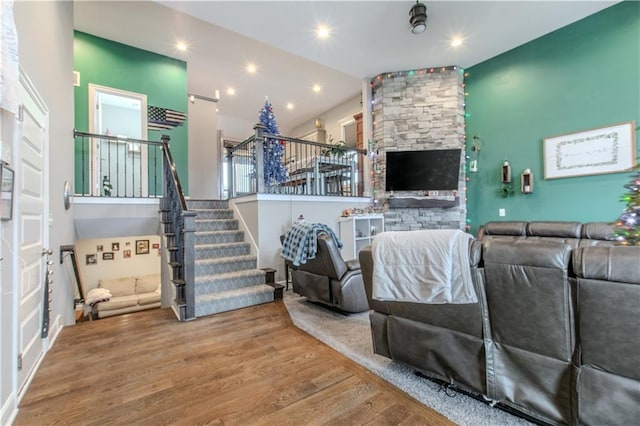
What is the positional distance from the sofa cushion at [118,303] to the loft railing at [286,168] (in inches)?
156

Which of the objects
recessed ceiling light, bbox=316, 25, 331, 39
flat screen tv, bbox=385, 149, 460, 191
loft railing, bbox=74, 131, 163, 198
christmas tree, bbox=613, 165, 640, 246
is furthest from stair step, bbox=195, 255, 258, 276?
christmas tree, bbox=613, 165, 640, 246

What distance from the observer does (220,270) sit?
13.7ft

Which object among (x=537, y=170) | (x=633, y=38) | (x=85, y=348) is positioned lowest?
(x=85, y=348)

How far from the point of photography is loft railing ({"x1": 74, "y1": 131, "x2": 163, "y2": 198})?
17.0 ft

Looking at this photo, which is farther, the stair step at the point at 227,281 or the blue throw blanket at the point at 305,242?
the stair step at the point at 227,281

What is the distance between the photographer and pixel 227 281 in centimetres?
392

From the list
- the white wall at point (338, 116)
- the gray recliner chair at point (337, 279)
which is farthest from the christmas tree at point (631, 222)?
the white wall at point (338, 116)

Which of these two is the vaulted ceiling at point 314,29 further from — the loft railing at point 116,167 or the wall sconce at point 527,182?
the wall sconce at point 527,182

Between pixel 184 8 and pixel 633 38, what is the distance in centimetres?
621

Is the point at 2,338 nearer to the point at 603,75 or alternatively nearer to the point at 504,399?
the point at 504,399

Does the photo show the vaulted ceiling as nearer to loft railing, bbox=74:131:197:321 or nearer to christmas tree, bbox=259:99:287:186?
christmas tree, bbox=259:99:287:186

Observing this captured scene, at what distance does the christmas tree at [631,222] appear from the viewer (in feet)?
5.15

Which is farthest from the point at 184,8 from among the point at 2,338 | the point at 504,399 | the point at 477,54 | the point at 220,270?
the point at 504,399

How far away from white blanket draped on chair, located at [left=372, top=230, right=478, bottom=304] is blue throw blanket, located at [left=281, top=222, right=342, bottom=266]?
136 cm
